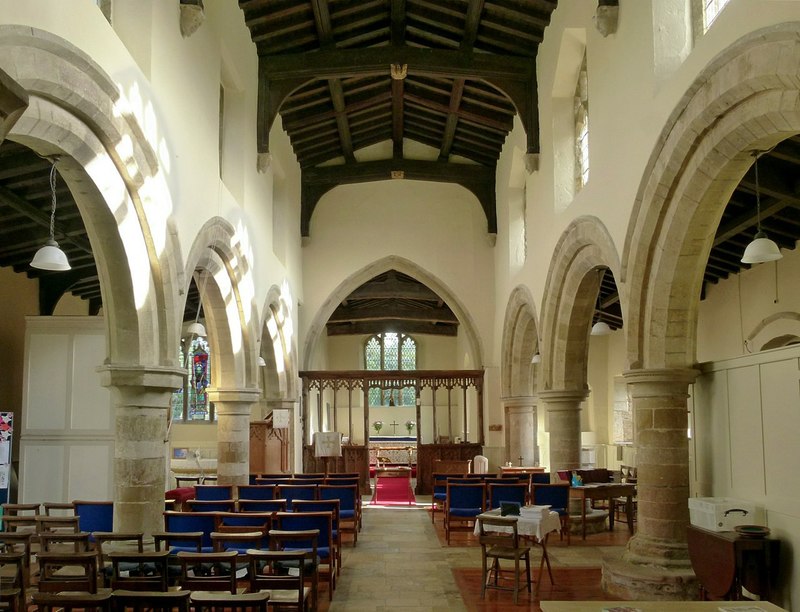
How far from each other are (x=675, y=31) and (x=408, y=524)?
25.0 feet

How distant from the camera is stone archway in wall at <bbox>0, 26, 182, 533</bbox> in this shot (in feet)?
19.8

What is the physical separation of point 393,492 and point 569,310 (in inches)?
270

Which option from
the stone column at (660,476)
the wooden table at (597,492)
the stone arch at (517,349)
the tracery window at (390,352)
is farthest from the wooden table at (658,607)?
the tracery window at (390,352)

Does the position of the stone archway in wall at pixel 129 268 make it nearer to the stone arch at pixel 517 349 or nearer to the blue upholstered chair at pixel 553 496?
the blue upholstered chair at pixel 553 496

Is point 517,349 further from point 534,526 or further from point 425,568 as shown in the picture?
point 534,526

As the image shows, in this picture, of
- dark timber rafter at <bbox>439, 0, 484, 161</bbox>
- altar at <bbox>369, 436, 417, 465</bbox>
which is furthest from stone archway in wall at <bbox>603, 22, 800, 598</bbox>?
altar at <bbox>369, 436, 417, 465</bbox>

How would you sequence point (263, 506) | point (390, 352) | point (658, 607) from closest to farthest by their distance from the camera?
1. point (658, 607)
2. point (263, 506)
3. point (390, 352)

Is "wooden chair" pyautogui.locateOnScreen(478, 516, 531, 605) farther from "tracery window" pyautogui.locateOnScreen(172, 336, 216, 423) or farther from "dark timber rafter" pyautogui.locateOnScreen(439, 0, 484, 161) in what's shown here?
"tracery window" pyautogui.locateOnScreen(172, 336, 216, 423)

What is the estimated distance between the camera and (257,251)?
1213cm

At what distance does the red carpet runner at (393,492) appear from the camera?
14.4m

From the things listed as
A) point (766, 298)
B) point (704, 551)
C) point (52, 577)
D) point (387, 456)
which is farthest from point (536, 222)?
point (387, 456)

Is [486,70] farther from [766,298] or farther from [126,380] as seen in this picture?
[126,380]

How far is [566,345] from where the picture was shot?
424 inches

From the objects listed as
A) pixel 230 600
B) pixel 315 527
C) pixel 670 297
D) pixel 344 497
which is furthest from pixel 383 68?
pixel 230 600
